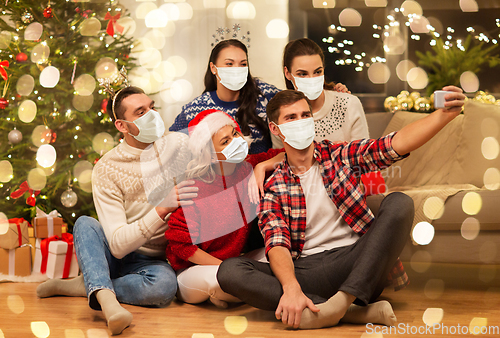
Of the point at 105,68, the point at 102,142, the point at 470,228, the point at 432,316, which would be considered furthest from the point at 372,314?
the point at 105,68

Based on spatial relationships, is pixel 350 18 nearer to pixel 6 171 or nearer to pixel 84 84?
pixel 84 84

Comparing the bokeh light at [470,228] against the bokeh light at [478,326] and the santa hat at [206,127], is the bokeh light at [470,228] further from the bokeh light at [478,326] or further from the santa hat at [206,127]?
the santa hat at [206,127]

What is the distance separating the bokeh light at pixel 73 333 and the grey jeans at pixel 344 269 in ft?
1.56

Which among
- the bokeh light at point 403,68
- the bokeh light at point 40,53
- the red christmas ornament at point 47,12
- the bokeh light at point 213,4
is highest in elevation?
the bokeh light at point 213,4

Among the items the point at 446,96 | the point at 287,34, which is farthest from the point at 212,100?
the point at 287,34

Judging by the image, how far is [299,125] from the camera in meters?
1.55

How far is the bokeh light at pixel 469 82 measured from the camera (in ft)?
10.6

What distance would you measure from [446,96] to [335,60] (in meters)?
2.44

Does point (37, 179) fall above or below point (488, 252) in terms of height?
above

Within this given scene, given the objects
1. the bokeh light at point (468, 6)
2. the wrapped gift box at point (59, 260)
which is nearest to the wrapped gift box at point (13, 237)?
the wrapped gift box at point (59, 260)

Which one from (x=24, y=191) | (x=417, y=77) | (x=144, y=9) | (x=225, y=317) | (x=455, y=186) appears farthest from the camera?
(x=144, y=9)

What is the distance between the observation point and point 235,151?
1661 millimetres

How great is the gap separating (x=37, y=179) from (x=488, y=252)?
8.08 ft

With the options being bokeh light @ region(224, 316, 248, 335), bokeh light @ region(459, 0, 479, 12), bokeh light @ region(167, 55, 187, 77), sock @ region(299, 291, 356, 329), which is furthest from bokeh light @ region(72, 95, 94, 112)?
bokeh light @ region(459, 0, 479, 12)
